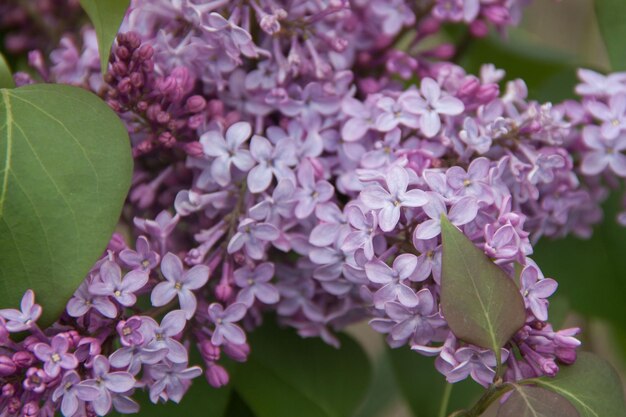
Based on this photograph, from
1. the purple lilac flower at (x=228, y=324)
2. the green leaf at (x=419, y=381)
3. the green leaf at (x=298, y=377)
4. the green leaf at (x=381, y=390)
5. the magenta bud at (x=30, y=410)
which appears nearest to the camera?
the magenta bud at (x=30, y=410)

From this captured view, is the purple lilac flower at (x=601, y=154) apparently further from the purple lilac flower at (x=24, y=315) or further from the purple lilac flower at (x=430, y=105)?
the purple lilac flower at (x=24, y=315)

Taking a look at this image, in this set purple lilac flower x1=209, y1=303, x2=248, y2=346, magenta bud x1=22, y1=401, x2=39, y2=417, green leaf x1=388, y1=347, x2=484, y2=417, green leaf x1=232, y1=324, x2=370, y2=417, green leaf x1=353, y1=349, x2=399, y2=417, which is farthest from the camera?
green leaf x1=353, y1=349, x2=399, y2=417

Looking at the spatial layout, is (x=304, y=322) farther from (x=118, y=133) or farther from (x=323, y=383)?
(x=118, y=133)

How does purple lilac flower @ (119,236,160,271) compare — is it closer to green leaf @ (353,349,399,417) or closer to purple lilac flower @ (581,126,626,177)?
A: purple lilac flower @ (581,126,626,177)

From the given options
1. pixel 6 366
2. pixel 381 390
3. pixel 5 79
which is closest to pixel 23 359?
pixel 6 366

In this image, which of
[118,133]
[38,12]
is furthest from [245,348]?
[38,12]

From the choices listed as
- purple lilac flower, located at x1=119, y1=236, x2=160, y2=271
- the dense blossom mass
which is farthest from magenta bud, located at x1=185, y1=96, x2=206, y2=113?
purple lilac flower, located at x1=119, y1=236, x2=160, y2=271

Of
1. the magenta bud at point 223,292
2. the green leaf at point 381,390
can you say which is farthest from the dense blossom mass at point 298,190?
the green leaf at point 381,390
